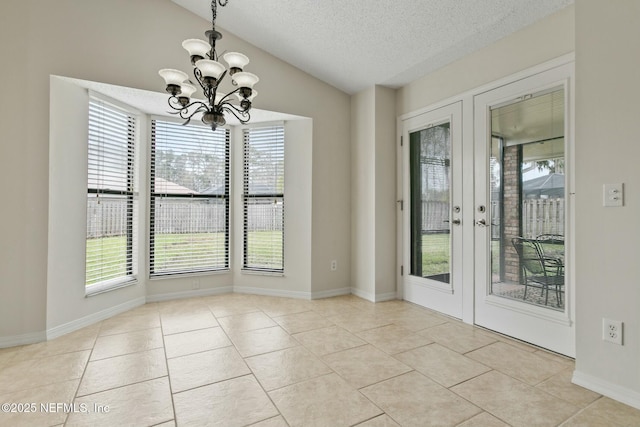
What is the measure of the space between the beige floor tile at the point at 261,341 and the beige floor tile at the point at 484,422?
4.58 ft

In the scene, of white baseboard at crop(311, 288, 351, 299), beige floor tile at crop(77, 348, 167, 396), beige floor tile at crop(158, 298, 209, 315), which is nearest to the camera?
beige floor tile at crop(77, 348, 167, 396)

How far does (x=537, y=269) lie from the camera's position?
8.77ft

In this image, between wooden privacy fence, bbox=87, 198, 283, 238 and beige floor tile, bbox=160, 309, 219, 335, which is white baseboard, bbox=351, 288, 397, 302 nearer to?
wooden privacy fence, bbox=87, 198, 283, 238

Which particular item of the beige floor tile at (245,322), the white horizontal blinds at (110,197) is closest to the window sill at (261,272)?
the beige floor tile at (245,322)

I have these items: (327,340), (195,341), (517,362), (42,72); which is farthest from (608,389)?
(42,72)

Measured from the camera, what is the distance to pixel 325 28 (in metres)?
3.13

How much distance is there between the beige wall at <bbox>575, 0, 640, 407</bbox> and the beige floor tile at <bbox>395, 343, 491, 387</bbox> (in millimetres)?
643

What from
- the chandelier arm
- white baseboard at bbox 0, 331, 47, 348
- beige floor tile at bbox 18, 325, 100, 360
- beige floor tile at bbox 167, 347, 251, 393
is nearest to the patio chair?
beige floor tile at bbox 167, 347, 251, 393

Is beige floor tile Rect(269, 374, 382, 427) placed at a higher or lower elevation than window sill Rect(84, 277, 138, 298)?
lower

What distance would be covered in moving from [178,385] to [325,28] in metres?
3.25

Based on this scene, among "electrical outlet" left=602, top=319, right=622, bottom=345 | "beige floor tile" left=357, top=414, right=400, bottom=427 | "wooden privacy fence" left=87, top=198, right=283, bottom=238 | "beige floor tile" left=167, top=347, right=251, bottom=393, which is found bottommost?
"beige floor tile" left=357, top=414, right=400, bottom=427

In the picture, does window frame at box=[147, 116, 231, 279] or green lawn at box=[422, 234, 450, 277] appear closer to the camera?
green lawn at box=[422, 234, 450, 277]

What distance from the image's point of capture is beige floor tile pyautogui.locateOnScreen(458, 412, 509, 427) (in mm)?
1657

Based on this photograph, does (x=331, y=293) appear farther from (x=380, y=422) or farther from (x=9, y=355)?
(x=9, y=355)
